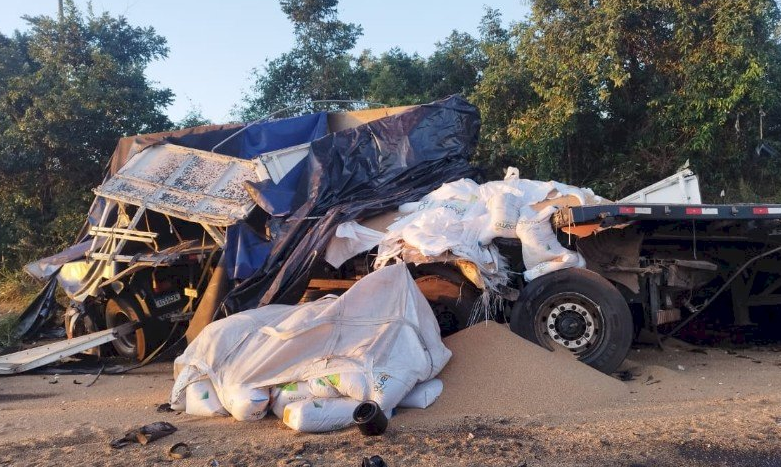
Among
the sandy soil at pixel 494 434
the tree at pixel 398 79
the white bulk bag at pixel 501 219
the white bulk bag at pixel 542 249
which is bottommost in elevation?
the sandy soil at pixel 494 434

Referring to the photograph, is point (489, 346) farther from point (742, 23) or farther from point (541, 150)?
point (742, 23)

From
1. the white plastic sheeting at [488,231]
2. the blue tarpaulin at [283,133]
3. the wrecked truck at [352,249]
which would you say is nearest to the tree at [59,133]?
the wrecked truck at [352,249]

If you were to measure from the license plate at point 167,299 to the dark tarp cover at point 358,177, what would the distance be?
198 centimetres

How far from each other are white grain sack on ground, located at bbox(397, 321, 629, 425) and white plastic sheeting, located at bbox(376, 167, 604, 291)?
67 centimetres

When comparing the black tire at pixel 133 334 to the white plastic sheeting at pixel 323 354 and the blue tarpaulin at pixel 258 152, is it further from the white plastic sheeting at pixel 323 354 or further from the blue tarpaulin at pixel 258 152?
the white plastic sheeting at pixel 323 354

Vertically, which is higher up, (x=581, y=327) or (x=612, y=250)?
(x=612, y=250)

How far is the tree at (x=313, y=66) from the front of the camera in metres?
17.3

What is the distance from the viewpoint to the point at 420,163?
8.41 meters

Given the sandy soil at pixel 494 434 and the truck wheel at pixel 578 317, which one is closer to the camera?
the sandy soil at pixel 494 434

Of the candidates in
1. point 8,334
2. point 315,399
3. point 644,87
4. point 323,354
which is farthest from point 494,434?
point 644,87

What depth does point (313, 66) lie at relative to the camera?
17672mm

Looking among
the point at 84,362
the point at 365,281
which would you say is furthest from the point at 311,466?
the point at 84,362

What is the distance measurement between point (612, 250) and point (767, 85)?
Answer: 20.3ft

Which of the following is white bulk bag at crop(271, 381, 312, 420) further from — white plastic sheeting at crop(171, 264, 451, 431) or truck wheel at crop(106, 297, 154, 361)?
truck wheel at crop(106, 297, 154, 361)
